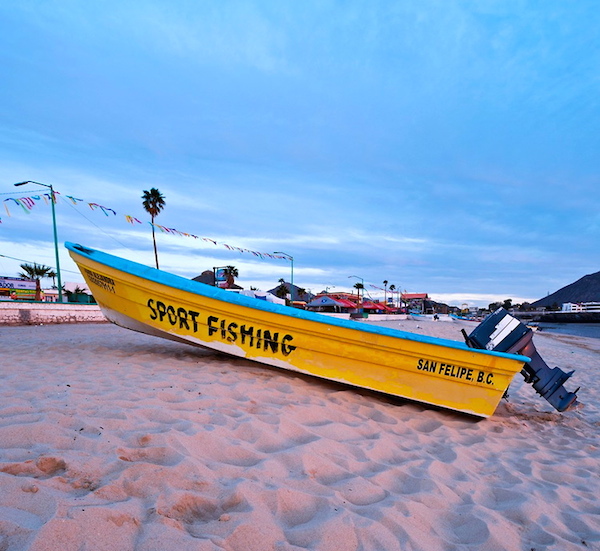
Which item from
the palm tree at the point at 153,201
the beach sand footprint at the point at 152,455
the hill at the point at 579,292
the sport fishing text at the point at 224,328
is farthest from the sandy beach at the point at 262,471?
the hill at the point at 579,292

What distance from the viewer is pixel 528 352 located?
423 cm

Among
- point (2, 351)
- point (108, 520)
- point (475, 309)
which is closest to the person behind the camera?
point (108, 520)

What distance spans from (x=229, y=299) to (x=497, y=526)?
339 centimetres

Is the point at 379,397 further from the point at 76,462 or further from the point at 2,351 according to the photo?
the point at 2,351

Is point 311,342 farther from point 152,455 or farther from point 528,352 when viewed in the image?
point 528,352

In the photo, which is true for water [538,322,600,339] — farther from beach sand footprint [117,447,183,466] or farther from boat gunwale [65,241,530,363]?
beach sand footprint [117,447,183,466]

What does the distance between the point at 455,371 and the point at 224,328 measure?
9.14 feet

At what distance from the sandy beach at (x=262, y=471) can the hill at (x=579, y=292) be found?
184745 mm

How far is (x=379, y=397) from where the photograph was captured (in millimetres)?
4297

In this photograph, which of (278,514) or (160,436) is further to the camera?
(160,436)

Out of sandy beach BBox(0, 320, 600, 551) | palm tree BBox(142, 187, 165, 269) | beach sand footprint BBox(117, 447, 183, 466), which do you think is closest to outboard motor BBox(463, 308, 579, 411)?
sandy beach BBox(0, 320, 600, 551)

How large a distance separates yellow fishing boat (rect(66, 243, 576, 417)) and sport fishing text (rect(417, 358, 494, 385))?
0.03 ft

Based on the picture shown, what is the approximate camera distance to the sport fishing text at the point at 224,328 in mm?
4418

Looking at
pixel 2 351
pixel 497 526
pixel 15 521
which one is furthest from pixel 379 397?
pixel 2 351
